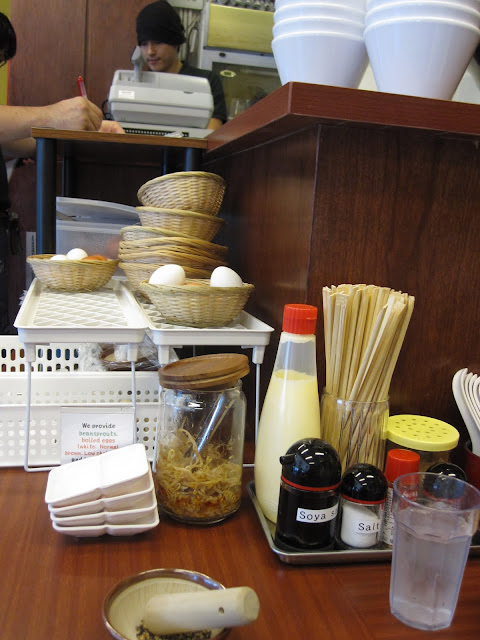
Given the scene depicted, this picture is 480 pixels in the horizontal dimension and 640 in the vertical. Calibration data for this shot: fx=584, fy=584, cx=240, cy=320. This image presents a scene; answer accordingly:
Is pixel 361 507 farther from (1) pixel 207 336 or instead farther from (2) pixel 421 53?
(2) pixel 421 53

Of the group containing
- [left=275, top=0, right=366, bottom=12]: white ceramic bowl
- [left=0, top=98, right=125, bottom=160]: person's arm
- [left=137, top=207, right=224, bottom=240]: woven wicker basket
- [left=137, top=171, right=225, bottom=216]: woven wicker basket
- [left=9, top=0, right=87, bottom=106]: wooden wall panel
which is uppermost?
[left=9, top=0, right=87, bottom=106]: wooden wall panel

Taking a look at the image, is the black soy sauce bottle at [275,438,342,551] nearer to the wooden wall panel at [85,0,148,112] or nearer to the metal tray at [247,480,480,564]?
the metal tray at [247,480,480,564]

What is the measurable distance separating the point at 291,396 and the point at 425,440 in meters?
0.21

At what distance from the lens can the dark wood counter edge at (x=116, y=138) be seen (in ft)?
4.74

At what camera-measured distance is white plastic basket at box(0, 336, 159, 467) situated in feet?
3.20

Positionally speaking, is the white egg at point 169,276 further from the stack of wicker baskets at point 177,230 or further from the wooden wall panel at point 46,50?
the wooden wall panel at point 46,50

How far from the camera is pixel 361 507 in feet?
2.50

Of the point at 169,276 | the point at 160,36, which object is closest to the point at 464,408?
the point at 169,276

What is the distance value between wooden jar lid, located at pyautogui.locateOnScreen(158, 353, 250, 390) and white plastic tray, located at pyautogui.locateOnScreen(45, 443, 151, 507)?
12 cm

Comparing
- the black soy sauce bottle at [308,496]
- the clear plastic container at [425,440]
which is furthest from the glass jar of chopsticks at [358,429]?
the black soy sauce bottle at [308,496]

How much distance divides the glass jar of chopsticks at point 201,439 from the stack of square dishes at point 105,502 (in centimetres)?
4

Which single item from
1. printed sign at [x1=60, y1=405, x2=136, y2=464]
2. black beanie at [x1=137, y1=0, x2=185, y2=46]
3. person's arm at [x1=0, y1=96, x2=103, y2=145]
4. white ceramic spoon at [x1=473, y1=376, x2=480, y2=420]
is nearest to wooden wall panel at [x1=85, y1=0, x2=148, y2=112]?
black beanie at [x1=137, y1=0, x2=185, y2=46]

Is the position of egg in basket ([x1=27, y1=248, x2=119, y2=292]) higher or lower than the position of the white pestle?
higher

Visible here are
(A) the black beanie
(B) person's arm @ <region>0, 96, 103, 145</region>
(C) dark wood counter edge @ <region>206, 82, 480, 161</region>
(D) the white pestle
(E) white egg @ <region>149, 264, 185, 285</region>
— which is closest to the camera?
(D) the white pestle
